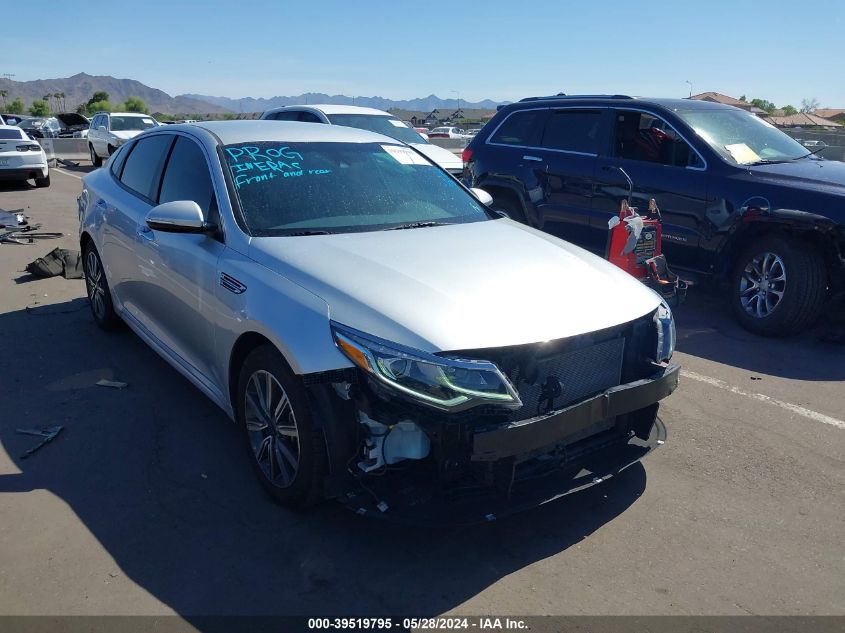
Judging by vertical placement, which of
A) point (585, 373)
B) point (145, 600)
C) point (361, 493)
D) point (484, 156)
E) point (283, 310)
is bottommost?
point (145, 600)

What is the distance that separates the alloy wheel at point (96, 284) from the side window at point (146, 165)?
834 millimetres

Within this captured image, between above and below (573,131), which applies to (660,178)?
below

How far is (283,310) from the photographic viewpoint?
10.1 ft

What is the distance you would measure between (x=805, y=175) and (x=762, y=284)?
1.03 m

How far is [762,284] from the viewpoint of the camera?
616 centimetres

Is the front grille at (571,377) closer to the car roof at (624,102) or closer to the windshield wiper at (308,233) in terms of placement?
the windshield wiper at (308,233)

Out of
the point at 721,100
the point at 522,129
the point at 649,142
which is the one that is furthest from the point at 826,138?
the point at 649,142

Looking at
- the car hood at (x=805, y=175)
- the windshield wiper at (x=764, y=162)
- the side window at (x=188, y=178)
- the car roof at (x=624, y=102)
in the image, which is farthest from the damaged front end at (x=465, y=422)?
the car roof at (x=624, y=102)

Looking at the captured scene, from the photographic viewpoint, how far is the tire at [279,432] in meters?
3.00

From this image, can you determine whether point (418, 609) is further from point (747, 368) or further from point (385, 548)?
point (747, 368)

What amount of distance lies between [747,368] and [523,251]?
8.72 feet

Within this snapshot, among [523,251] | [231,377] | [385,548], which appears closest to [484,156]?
[523,251]

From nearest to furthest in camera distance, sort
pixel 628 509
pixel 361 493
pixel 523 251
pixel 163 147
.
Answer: pixel 361 493, pixel 628 509, pixel 523 251, pixel 163 147

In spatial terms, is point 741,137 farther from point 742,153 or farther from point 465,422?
point 465,422
